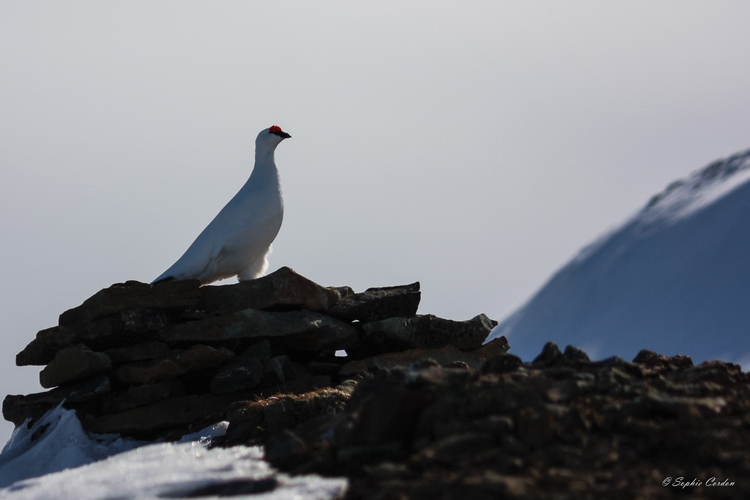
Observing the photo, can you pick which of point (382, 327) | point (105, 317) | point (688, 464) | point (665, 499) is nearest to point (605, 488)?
point (665, 499)

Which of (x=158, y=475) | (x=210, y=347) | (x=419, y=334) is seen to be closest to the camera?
(x=158, y=475)

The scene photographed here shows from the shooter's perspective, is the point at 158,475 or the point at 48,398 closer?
the point at 158,475

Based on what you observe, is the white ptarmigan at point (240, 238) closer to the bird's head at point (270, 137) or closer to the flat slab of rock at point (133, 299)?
the bird's head at point (270, 137)

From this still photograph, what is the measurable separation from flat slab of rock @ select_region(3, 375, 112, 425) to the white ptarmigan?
4.84 ft

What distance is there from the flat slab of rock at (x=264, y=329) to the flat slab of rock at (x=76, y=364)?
0.66 meters

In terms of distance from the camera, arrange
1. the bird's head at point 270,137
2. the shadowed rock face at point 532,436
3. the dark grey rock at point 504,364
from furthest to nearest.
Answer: the bird's head at point 270,137 < the dark grey rock at point 504,364 < the shadowed rock face at point 532,436

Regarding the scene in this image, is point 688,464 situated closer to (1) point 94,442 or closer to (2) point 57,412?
(1) point 94,442

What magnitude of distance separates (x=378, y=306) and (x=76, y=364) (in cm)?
335

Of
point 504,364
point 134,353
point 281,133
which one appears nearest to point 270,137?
point 281,133

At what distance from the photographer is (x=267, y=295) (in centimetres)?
759

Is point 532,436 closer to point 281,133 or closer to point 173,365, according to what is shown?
point 173,365

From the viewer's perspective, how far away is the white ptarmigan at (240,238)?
8.23 m

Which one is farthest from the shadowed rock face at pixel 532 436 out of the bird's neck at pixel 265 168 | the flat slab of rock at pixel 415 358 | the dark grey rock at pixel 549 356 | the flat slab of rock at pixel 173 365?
the bird's neck at pixel 265 168

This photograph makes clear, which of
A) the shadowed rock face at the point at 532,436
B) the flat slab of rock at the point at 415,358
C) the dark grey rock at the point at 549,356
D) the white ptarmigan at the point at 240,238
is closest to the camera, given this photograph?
the shadowed rock face at the point at 532,436
